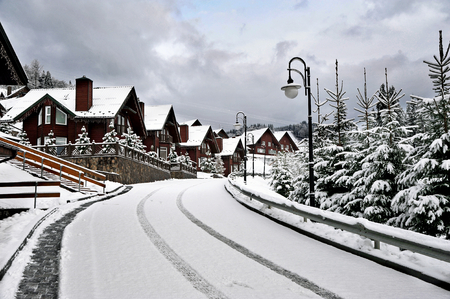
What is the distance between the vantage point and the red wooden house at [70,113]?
106 feet

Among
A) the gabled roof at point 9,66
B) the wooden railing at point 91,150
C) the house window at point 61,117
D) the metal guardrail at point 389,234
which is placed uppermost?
the house window at point 61,117

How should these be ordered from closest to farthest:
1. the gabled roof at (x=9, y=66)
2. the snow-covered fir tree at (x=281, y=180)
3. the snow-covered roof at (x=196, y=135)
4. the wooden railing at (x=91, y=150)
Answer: the gabled roof at (x=9, y=66)
the wooden railing at (x=91, y=150)
the snow-covered fir tree at (x=281, y=180)
the snow-covered roof at (x=196, y=135)

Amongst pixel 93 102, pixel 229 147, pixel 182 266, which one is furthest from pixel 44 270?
pixel 229 147

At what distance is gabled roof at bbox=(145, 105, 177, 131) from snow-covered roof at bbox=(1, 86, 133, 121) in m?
8.18

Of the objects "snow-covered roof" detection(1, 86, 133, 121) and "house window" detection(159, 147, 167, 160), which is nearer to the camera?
"snow-covered roof" detection(1, 86, 133, 121)

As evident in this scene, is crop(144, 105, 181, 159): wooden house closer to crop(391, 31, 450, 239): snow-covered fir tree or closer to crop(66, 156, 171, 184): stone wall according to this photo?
crop(66, 156, 171, 184): stone wall

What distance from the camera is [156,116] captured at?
151 feet

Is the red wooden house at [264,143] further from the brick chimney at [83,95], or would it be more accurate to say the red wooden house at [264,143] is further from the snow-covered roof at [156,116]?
the brick chimney at [83,95]

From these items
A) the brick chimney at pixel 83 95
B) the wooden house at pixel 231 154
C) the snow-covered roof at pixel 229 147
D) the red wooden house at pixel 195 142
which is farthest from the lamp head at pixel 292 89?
the snow-covered roof at pixel 229 147

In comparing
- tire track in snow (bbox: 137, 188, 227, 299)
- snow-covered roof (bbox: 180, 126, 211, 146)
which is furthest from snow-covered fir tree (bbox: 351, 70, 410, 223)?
snow-covered roof (bbox: 180, 126, 211, 146)

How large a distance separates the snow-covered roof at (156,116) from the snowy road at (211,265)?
34.9 m

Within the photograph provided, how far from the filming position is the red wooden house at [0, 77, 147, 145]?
3238cm

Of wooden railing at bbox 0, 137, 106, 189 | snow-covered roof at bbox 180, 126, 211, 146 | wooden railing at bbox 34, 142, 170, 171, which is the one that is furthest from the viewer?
snow-covered roof at bbox 180, 126, 211, 146

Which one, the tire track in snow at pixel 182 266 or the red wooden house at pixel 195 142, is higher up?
the red wooden house at pixel 195 142
